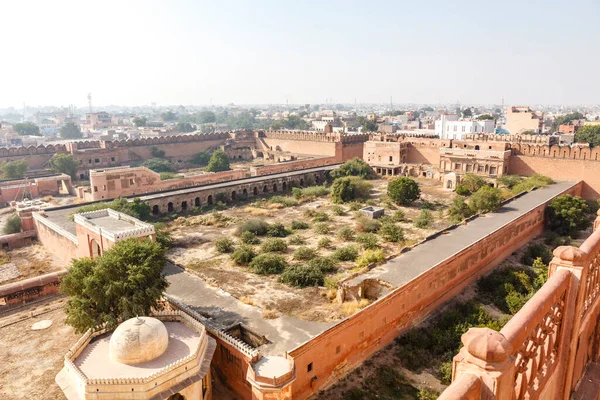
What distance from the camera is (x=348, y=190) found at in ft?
106

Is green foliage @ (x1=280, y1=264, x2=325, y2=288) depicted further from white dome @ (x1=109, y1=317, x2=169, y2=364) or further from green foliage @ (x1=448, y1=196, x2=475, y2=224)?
green foliage @ (x1=448, y1=196, x2=475, y2=224)

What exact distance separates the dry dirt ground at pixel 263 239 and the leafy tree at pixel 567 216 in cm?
632

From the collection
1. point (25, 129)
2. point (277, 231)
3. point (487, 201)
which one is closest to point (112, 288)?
point (277, 231)

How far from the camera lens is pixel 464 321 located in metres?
15.8

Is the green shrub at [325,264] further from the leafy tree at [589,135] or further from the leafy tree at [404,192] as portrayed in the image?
the leafy tree at [589,135]

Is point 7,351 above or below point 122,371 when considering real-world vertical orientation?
below

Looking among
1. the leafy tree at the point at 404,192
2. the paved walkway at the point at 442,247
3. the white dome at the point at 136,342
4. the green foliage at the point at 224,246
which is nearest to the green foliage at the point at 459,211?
the paved walkway at the point at 442,247

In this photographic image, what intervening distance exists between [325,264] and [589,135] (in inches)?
2082

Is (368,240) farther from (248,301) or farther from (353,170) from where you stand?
(353,170)

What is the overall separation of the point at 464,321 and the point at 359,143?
37728 mm

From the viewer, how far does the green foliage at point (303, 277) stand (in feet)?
58.3

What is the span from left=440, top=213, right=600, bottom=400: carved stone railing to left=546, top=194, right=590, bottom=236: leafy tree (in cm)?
2278

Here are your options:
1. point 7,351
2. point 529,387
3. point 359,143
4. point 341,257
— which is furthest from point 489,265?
point 359,143

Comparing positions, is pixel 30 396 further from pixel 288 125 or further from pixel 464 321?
pixel 288 125
